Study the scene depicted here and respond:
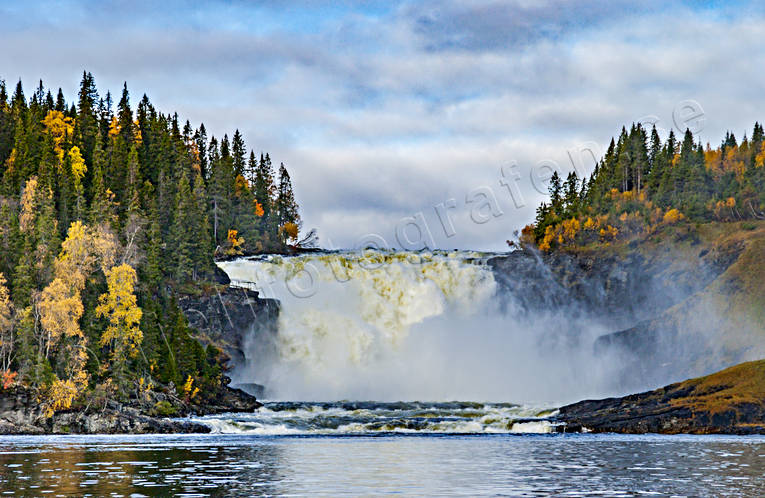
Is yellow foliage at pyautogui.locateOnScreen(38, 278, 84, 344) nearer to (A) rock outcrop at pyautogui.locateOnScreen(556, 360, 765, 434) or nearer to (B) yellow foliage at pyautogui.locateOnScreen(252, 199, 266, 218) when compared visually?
(A) rock outcrop at pyautogui.locateOnScreen(556, 360, 765, 434)

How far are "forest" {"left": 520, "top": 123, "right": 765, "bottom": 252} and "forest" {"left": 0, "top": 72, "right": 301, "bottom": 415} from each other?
45.1 meters

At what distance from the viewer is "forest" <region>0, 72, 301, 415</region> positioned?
76.1 metres

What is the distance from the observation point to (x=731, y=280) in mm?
101500

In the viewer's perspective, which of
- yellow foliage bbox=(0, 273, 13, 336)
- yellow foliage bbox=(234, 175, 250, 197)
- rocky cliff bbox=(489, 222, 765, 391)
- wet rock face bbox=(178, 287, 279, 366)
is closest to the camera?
yellow foliage bbox=(0, 273, 13, 336)

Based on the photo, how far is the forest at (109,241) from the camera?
76062mm

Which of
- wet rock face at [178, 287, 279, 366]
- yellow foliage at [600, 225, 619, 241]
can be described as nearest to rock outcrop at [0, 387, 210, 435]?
wet rock face at [178, 287, 279, 366]

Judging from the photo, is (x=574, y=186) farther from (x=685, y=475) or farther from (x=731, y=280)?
(x=685, y=475)

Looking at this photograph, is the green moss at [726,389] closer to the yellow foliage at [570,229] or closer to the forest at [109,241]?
the forest at [109,241]

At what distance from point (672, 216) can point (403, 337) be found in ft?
148

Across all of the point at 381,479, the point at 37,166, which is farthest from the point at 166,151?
the point at 381,479

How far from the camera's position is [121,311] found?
263ft

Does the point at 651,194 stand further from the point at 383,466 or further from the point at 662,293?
the point at 383,466

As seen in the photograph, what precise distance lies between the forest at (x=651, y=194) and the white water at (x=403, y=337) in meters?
22.9

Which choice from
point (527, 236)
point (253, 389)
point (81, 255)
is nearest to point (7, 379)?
point (81, 255)
